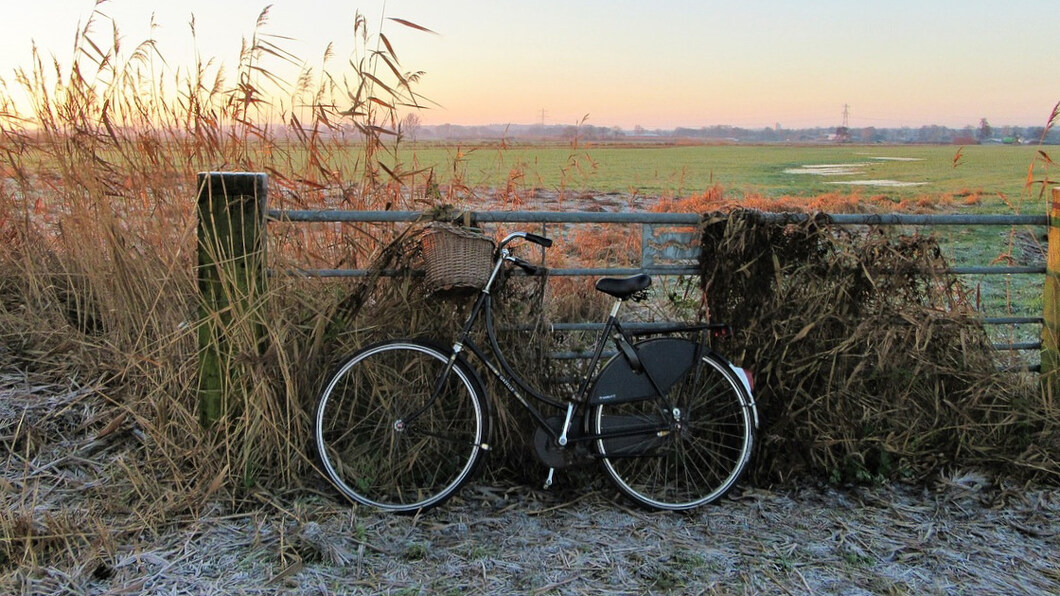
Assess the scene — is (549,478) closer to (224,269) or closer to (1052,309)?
(224,269)

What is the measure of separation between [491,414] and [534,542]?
2.27ft

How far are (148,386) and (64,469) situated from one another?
53cm

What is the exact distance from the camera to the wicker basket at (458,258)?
12.3ft

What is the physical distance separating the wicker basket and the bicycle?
0.23 feet

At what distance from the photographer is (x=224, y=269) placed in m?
3.93

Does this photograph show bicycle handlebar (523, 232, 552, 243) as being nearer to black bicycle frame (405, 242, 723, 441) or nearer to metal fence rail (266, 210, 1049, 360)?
black bicycle frame (405, 242, 723, 441)

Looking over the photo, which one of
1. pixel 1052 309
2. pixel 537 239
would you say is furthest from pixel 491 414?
pixel 1052 309

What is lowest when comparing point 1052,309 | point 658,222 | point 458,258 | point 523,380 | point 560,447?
point 560,447

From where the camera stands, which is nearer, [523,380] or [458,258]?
[458,258]

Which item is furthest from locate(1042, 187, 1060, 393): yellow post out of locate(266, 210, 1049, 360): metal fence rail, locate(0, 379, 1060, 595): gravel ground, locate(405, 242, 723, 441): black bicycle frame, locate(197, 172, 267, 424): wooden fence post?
locate(197, 172, 267, 424): wooden fence post

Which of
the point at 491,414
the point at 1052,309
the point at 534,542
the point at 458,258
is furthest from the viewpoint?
the point at 1052,309

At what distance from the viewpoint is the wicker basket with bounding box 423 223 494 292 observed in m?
3.74

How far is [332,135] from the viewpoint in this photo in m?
4.80

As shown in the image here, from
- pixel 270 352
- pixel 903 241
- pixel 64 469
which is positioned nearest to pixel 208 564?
pixel 270 352
